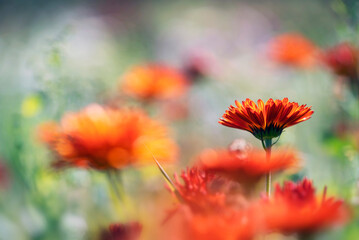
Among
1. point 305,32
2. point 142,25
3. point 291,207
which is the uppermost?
point 142,25

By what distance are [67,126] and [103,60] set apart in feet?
4.01

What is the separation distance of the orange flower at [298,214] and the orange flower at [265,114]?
0.08 meters

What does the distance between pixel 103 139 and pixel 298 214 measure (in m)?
0.31

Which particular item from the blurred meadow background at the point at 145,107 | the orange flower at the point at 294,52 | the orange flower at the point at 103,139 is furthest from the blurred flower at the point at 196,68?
the orange flower at the point at 103,139

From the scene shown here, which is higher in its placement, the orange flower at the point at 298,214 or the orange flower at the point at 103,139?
the orange flower at the point at 103,139

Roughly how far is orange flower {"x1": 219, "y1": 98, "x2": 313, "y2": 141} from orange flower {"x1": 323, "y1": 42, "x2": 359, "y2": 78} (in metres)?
0.50

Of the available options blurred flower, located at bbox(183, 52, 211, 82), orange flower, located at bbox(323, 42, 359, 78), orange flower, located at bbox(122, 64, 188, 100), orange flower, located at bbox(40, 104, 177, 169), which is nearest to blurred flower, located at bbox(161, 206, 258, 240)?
orange flower, located at bbox(40, 104, 177, 169)

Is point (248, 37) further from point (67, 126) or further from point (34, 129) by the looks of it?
point (67, 126)

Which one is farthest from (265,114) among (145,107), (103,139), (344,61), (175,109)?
→ (175,109)

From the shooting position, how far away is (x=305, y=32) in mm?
2053

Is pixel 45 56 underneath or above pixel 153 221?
above

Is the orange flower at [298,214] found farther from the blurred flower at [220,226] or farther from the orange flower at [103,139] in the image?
the orange flower at [103,139]

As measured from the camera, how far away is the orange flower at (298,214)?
31cm

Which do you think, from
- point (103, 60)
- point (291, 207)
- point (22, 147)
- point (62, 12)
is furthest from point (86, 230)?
point (62, 12)
